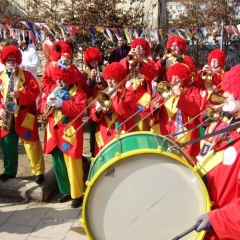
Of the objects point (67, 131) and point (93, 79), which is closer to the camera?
point (67, 131)

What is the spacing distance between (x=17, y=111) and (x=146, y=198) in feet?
9.25

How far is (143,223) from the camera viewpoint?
248 centimetres

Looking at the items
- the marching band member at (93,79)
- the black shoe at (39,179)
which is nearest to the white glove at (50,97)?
the marching band member at (93,79)

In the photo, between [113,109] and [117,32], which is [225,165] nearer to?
[113,109]

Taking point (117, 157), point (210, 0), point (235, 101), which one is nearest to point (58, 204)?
point (117, 157)

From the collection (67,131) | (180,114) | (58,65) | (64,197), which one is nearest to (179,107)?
(180,114)

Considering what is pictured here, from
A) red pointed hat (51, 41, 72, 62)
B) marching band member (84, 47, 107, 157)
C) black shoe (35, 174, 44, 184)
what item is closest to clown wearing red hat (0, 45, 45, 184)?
black shoe (35, 174, 44, 184)

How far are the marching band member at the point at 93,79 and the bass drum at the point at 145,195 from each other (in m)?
2.79

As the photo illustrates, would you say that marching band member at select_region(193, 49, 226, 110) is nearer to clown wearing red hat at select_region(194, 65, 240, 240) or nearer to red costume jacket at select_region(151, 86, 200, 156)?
red costume jacket at select_region(151, 86, 200, 156)

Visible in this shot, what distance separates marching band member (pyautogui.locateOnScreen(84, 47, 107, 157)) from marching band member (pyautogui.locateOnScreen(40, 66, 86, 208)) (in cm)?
79

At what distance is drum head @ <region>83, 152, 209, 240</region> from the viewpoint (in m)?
2.42

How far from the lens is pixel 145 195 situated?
245 cm

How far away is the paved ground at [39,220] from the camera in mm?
4004

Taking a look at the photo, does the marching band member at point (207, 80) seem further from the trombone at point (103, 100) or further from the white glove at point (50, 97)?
the white glove at point (50, 97)
